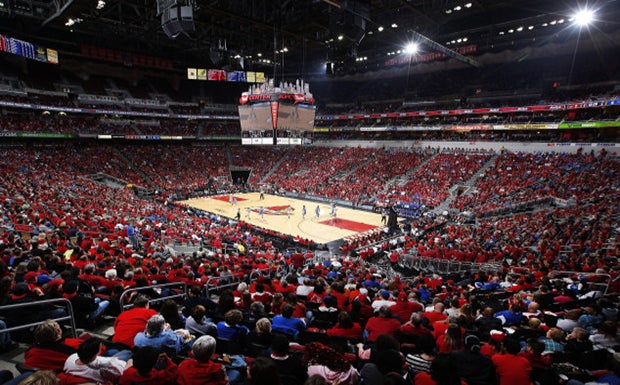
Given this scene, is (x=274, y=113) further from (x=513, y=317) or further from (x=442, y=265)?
(x=513, y=317)

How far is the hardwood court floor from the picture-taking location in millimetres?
24516

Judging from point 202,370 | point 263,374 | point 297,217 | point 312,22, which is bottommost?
point 297,217

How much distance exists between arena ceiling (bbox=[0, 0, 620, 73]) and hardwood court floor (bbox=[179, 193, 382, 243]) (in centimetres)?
1219

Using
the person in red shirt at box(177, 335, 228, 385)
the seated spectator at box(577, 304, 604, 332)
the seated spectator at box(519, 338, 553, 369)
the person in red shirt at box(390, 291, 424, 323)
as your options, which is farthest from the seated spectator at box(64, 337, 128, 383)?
the seated spectator at box(577, 304, 604, 332)

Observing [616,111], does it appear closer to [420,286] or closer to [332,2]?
[332,2]

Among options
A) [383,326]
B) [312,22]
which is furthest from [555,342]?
[312,22]

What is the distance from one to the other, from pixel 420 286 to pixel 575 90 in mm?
35177

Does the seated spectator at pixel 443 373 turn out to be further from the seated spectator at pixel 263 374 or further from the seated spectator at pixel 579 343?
the seated spectator at pixel 579 343

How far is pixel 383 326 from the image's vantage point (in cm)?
482

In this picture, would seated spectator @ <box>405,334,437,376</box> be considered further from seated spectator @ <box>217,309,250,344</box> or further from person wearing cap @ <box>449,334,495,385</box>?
seated spectator @ <box>217,309,250,344</box>

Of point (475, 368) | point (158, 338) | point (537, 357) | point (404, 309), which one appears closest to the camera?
point (475, 368)

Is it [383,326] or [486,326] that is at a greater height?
[383,326]

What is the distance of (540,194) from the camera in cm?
2327

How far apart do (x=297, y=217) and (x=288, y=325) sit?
2454 cm
